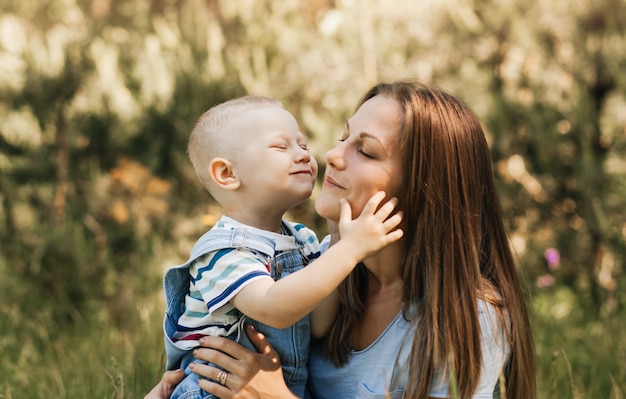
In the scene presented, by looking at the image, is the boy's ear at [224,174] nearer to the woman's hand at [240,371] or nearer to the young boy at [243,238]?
the young boy at [243,238]

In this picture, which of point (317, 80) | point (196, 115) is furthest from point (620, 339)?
point (196, 115)

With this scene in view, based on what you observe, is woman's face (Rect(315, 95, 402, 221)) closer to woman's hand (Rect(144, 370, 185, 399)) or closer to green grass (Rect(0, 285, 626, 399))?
woman's hand (Rect(144, 370, 185, 399))

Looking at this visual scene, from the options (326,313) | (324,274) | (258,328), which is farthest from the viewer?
(326,313)

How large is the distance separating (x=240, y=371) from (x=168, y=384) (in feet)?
0.90

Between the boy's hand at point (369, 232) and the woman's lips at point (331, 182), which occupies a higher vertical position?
the woman's lips at point (331, 182)

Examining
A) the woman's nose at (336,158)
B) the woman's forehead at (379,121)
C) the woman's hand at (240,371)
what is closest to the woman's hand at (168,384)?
the woman's hand at (240,371)

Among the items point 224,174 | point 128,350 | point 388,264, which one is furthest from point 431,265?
point 128,350

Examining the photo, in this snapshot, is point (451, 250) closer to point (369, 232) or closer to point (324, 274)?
point (369, 232)

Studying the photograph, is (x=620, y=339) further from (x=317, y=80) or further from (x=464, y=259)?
(x=317, y=80)

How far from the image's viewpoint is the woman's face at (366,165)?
7.68 ft

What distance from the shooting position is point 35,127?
5.61 m

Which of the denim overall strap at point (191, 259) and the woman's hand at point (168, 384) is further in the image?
the woman's hand at point (168, 384)

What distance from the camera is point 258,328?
8.04ft

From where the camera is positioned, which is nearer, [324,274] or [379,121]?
[324,274]
